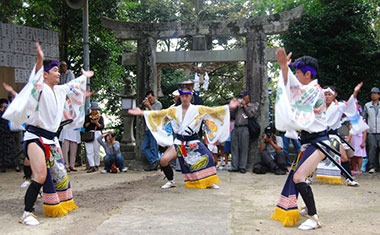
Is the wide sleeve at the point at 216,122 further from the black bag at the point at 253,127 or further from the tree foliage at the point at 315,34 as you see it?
the tree foliage at the point at 315,34

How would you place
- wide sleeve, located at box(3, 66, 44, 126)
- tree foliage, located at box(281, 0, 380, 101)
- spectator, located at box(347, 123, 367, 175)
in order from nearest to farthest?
wide sleeve, located at box(3, 66, 44, 126) → spectator, located at box(347, 123, 367, 175) → tree foliage, located at box(281, 0, 380, 101)

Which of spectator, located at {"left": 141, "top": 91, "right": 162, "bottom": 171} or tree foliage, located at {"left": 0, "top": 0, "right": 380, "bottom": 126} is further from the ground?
tree foliage, located at {"left": 0, "top": 0, "right": 380, "bottom": 126}

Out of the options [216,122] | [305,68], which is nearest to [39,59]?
[305,68]

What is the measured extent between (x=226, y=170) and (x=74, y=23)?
712cm

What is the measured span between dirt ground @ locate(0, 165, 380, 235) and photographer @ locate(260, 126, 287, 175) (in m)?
1.15

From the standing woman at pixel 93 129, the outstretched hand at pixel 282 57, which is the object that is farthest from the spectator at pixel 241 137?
the outstretched hand at pixel 282 57

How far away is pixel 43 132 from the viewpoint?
5.13m

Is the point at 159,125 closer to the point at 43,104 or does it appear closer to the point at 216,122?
the point at 216,122

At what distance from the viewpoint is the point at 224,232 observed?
4262 millimetres

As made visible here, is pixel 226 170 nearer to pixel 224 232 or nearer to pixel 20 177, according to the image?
pixel 20 177

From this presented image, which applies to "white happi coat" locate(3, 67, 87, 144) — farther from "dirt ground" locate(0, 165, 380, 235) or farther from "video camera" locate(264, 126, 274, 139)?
"video camera" locate(264, 126, 274, 139)

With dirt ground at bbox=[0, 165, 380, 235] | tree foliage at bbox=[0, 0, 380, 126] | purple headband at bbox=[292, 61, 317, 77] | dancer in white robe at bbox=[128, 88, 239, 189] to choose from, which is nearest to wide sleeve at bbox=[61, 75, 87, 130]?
dirt ground at bbox=[0, 165, 380, 235]

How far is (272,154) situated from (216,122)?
2.81 metres

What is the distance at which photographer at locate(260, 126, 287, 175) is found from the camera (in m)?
9.71
